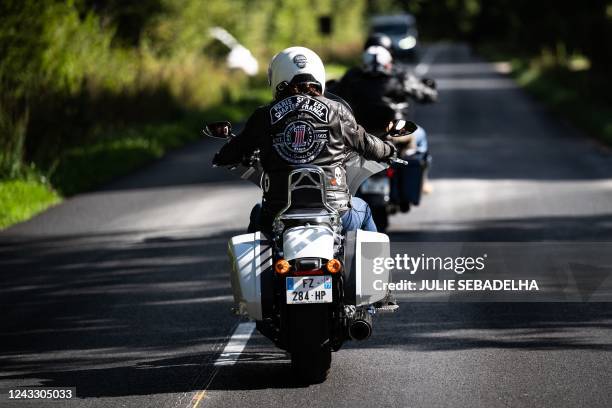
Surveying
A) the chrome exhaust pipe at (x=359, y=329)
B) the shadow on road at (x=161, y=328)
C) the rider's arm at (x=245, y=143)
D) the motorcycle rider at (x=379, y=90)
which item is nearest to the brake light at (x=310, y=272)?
the chrome exhaust pipe at (x=359, y=329)

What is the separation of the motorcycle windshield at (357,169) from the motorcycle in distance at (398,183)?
3.84 m

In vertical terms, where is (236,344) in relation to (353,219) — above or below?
below

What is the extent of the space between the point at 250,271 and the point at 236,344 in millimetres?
1381

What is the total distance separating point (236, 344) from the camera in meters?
8.30

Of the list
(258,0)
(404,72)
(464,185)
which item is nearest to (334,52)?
(258,0)

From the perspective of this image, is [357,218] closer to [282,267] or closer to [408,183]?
[282,267]

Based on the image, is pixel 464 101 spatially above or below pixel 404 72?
below

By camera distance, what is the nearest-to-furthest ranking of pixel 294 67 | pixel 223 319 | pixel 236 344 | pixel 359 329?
pixel 359 329 < pixel 294 67 < pixel 236 344 < pixel 223 319

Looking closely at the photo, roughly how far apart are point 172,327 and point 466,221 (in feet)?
17.8

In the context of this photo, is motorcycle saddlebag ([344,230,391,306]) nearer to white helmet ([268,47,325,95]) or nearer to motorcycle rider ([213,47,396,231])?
motorcycle rider ([213,47,396,231])

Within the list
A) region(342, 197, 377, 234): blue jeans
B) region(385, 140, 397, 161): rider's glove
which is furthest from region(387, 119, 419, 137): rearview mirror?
region(342, 197, 377, 234): blue jeans

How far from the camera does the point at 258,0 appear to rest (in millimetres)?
49594

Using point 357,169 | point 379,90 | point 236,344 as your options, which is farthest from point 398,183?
point 357,169

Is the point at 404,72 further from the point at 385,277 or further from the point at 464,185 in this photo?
the point at 385,277
